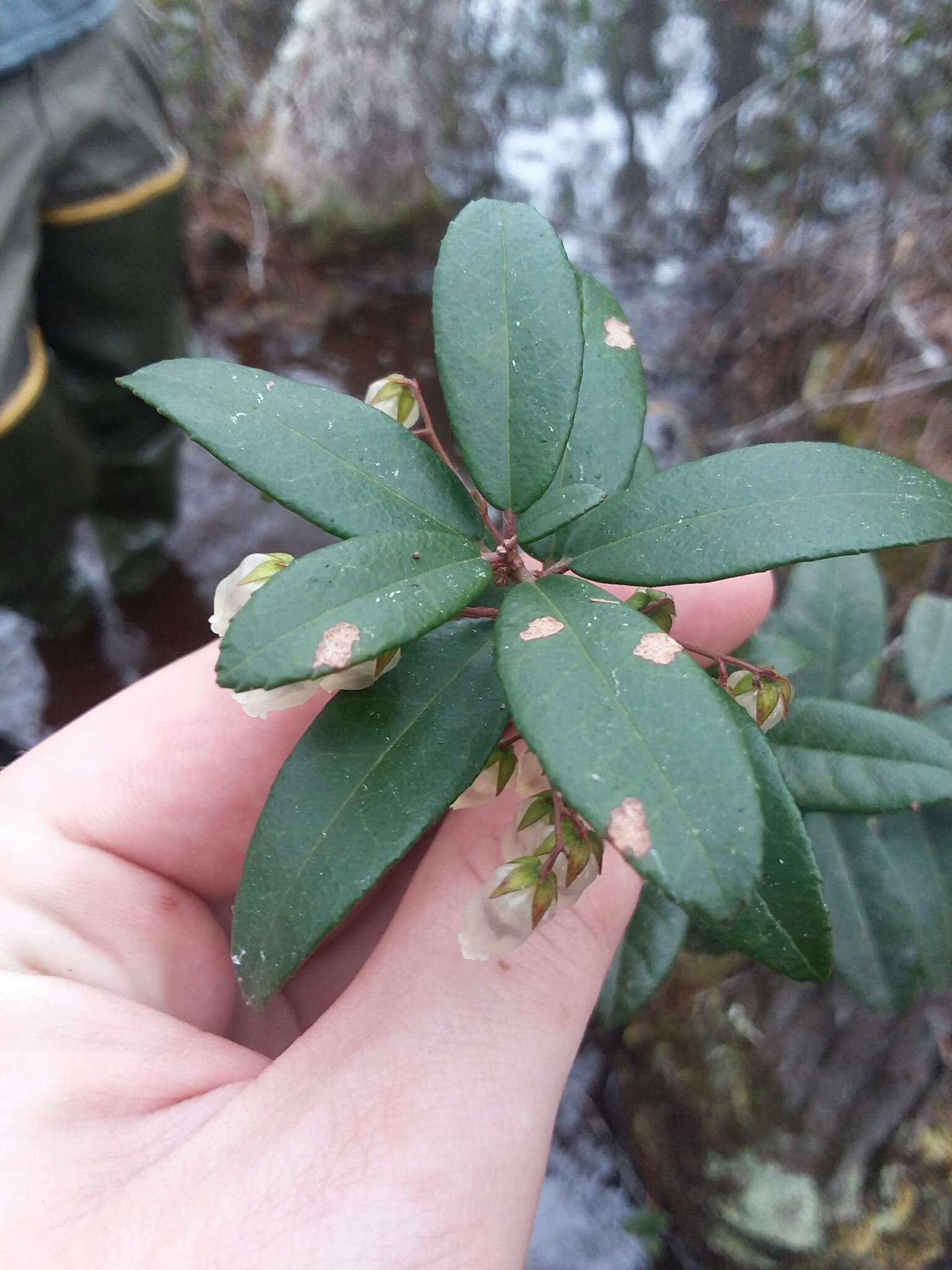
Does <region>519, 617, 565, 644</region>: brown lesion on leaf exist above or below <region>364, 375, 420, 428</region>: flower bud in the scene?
below

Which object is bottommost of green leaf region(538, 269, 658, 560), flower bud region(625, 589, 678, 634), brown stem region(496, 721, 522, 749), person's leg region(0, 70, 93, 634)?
brown stem region(496, 721, 522, 749)

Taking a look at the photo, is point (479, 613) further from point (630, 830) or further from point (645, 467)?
point (645, 467)

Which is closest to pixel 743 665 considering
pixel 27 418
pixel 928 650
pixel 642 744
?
pixel 642 744

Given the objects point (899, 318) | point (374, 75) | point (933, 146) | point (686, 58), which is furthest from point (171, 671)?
point (686, 58)

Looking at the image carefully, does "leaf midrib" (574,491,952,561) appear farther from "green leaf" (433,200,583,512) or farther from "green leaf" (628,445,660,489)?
"green leaf" (628,445,660,489)

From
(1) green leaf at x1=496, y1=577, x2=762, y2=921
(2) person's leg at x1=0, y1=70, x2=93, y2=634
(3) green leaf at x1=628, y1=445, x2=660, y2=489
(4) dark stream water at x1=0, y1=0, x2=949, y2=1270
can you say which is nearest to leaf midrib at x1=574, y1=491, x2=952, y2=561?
(1) green leaf at x1=496, y1=577, x2=762, y2=921

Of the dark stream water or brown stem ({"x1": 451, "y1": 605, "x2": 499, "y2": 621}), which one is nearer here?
brown stem ({"x1": 451, "y1": 605, "x2": 499, "y2": 621})

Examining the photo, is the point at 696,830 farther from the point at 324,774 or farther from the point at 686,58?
the point at 686,58

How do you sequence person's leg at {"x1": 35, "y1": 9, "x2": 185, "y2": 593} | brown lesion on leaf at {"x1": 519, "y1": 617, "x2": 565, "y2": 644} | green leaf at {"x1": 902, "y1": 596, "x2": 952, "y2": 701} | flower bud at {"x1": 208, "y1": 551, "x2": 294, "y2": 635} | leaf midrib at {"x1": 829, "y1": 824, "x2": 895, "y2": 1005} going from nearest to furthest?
brown lesion on leaf at {"x1": 519, "y1": 617, "x2": 565, "y2": 644}, flower bud at {"x1": 208, "y1": 551, "x2": 294, "y2": 635}, leaf midrib at {"x1": 829, "y1": 824, "x2": 895, "y2": 1005}, green leaf at {"x1": 902, "y1": 596, "x2": 952, "y2": 701}, person's leg at {"x1": 35, "y1": 9, "x2": 185, "y2": 593}
